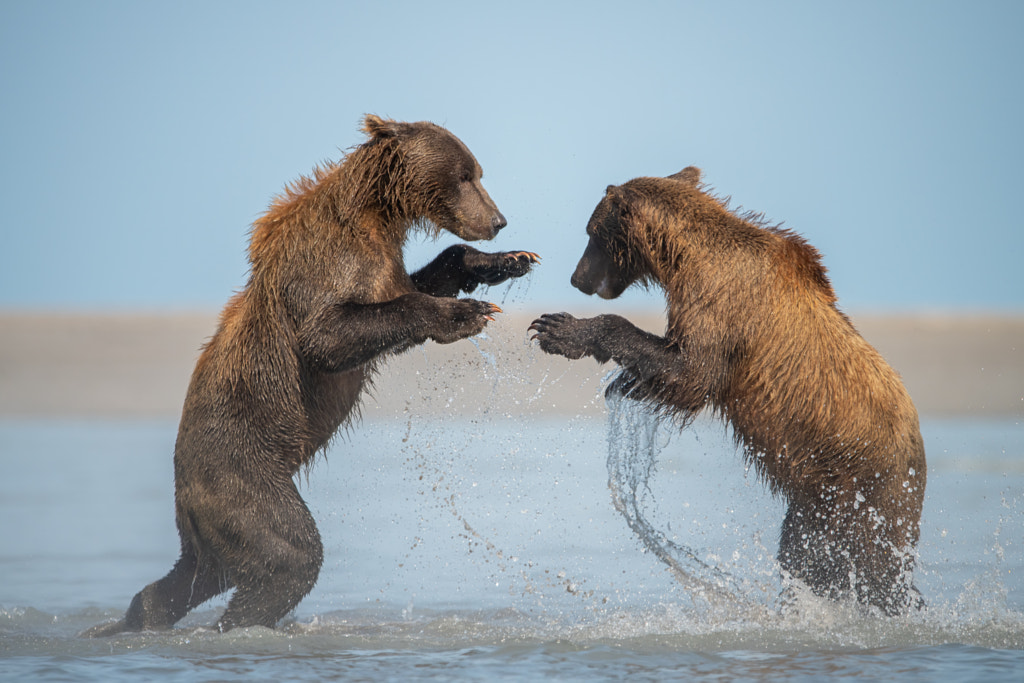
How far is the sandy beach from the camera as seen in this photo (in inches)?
922

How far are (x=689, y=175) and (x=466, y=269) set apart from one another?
66.4 inches

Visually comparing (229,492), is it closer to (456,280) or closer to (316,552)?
(316,552)

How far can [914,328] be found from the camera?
3002cm

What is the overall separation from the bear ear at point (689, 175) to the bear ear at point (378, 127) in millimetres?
1957

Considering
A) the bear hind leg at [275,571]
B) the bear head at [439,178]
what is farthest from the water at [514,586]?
the bear head at [439,178]

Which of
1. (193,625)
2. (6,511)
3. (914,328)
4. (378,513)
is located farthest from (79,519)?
(914,328)

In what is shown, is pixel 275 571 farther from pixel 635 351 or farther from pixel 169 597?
pixel 635 351

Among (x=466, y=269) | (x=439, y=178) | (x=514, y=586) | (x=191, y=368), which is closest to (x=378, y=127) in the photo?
(x=439, y=178)

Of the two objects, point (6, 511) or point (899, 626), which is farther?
point (6, 511)

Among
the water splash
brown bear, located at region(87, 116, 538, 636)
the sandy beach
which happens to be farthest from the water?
the sandy beach

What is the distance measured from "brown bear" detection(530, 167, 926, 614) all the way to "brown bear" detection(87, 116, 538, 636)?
1061 millimetres

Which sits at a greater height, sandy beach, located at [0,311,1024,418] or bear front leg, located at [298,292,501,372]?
sandy beach, located at [0,311,1024,418]

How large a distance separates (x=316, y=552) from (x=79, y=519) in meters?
5.83

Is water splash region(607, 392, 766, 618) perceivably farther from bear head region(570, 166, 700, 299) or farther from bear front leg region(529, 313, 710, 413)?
bear head region(570, 166, 700, 299)
